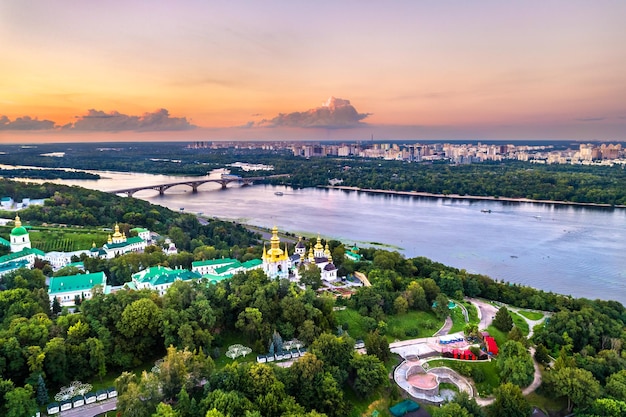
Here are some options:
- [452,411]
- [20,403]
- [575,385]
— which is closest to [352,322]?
[452,411]

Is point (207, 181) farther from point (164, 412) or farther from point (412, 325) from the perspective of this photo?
point (164, 412)

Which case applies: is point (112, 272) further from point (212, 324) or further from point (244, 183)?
point (244, 183)

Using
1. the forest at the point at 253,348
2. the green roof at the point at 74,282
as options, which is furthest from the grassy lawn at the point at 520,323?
the green roof at the point at 74,282

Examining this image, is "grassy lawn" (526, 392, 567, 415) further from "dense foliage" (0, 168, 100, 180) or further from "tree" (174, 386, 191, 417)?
"dense foliage" (0, 168, 100, 180)

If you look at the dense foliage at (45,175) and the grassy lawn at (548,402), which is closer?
the grassy lawn at (548,402)

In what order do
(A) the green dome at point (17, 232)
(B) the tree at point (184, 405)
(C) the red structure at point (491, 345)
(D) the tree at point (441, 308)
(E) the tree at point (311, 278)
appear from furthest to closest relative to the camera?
(A) the green dome at point (17, 232) < (E) the tree at point (311, 278) < (D) the tree at point (441, 308) < (C) the red structure at point (491, 345) < (B) the tree at point (184, 405)

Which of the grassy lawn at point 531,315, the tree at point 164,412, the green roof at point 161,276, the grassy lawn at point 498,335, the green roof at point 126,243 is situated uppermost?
the green roof at point 161,276

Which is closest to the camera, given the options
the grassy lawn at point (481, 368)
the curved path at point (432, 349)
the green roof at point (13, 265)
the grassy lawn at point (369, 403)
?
the grassy lawn at point (369, 403)

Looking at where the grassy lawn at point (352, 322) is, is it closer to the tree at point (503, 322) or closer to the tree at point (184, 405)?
the tree at point (503, 322)
